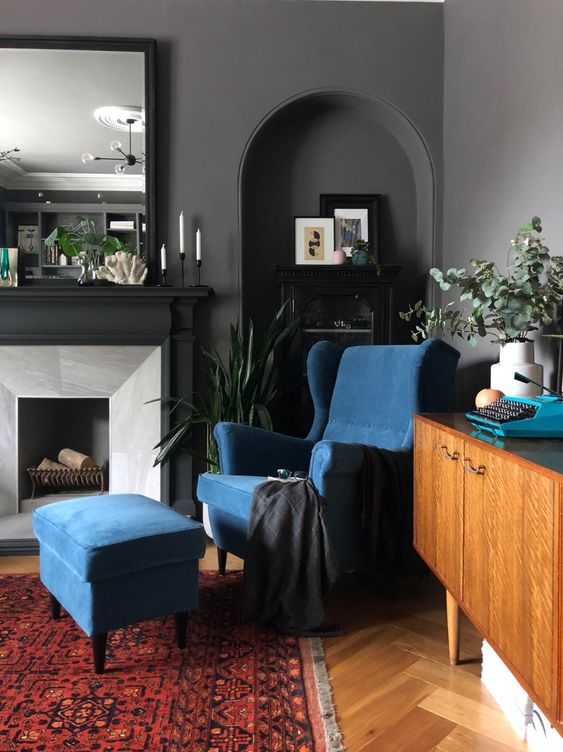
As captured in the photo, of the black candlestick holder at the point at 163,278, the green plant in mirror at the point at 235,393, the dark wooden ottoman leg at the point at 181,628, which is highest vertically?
the black candlestick holder at the point at 163,278

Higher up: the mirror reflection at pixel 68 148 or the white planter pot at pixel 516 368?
the mirror reflection at pixel 68 148

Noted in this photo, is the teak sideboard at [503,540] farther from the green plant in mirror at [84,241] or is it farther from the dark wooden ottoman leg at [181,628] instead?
the green plant in mirror at [84,241]

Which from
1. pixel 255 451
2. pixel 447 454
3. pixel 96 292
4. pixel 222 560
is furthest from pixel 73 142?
pixel 447 454

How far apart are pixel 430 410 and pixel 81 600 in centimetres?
149

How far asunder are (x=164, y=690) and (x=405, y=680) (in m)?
0.72

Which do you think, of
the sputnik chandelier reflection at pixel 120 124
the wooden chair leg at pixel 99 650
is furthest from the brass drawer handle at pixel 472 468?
the sputnik chandelier reflection at pixel 120 124

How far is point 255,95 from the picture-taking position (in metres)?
3.49

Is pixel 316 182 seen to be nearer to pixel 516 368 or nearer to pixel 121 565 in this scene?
pixel 516 368

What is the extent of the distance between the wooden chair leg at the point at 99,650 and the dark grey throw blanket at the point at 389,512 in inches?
39.3

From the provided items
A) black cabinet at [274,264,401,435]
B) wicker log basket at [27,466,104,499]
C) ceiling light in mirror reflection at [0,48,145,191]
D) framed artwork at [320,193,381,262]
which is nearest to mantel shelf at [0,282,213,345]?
black cabinet at [274,264,401,435]

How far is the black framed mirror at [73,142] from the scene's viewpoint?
11.0 feet

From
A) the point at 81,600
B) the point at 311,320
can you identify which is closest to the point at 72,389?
the point at 311,320

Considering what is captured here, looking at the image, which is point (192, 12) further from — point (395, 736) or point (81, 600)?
point (395, 736)

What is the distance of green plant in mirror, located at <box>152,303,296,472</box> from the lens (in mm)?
3256
